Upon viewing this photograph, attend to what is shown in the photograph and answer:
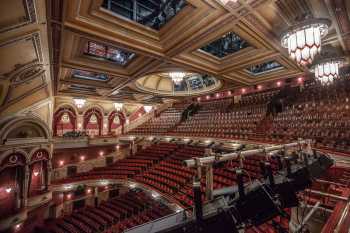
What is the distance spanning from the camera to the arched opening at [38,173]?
7859 mm

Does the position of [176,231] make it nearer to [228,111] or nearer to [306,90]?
[306,90]

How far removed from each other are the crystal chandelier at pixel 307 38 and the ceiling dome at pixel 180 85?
7861 mm

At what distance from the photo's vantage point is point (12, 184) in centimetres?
A: 722

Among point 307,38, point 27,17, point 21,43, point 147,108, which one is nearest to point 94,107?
point 147,108

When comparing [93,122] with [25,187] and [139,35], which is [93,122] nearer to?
[25,187]

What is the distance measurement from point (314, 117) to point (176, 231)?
7986mm

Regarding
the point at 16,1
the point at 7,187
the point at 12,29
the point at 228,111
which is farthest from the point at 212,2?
the point at 7,187

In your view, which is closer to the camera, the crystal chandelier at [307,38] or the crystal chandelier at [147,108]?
the crystal chandelier at [307,38]

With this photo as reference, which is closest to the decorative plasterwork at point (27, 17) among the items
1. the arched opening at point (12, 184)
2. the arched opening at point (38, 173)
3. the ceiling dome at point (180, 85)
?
the arched opening at point (12, 184)

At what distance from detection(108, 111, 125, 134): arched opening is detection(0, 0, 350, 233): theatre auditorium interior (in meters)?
0.09

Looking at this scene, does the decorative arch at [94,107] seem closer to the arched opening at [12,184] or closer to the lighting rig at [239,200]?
the arched opening at [12,184]

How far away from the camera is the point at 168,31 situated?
14.9 feet

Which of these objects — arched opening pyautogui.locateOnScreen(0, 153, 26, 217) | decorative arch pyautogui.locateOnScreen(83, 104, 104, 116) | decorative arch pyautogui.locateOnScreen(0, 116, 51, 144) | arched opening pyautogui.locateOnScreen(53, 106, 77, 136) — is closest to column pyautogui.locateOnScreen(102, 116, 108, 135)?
decorative arch pyautogui.locateOnScreen(83, 104, 104, 116)

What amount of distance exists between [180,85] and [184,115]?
251 centimetres
